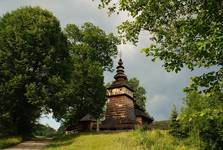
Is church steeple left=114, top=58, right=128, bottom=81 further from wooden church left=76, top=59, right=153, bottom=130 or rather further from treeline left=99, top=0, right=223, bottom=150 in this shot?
treeline left=99, top=0, right=223, bottom=150

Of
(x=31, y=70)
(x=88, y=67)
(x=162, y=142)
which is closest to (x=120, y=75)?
(x=88, y=67)

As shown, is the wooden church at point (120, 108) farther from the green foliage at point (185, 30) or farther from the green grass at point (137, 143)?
the green foliage at point (185, 30)

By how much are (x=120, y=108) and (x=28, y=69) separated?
2009cm

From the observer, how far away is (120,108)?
61094 millimetres

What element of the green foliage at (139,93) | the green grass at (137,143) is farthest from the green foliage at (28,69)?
the green foliage at (139,93)

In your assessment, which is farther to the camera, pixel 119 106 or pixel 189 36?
pixel 119 106

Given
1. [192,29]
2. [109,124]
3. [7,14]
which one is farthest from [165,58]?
[109,124]

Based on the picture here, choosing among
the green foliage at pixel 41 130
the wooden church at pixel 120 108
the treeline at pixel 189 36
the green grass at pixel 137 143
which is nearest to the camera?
the treeline at pixel 189 36

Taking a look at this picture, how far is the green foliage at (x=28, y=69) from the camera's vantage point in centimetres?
4338

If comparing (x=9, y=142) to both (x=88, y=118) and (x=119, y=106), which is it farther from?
(x=119, y=106)

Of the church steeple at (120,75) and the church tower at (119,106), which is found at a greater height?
the church steeple at (120,75)

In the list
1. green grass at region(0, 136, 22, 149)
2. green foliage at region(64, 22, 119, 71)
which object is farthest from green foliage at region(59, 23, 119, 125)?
green grass at region(0, 136, 22, 149)

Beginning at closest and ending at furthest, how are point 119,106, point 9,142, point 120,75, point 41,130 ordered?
1. point 9,142
2. point 41,130
3. point 119,106
4. point 120,75

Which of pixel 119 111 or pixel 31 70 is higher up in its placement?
pixel 31 70
